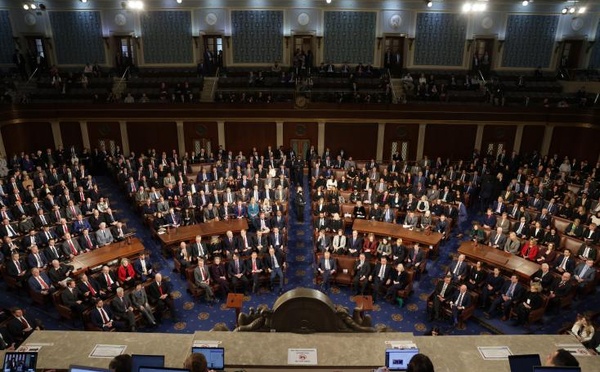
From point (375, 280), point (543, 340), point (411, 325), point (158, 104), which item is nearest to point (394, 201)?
point (375, 280)

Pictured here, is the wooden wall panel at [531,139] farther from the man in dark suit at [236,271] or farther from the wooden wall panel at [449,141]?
the man in dark suit at [236,271]

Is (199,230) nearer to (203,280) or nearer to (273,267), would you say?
(203,280)

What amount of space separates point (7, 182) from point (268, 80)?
38.7ft

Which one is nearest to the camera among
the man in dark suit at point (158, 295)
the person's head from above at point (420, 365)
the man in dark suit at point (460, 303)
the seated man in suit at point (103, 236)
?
the person's head from above at point (420, 365)

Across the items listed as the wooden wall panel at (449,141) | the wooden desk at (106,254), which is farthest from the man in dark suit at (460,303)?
the wooden wall panel at (449,141)

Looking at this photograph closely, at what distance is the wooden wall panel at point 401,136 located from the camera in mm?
19484

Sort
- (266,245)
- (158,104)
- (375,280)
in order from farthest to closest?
1. (158,104)
2. (266,245)
3. (375,280)

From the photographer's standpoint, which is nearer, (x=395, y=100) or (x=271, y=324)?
(x=271, y=324)

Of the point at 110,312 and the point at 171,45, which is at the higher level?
the point at 171,45

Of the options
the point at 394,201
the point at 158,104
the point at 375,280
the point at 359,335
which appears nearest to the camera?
the point at 359,335

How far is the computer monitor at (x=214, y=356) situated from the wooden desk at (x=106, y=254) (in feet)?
22.1

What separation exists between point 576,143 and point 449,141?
544 cm

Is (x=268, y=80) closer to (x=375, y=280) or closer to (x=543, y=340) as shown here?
(x=375, y=280)

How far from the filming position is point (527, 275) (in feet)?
31.5
